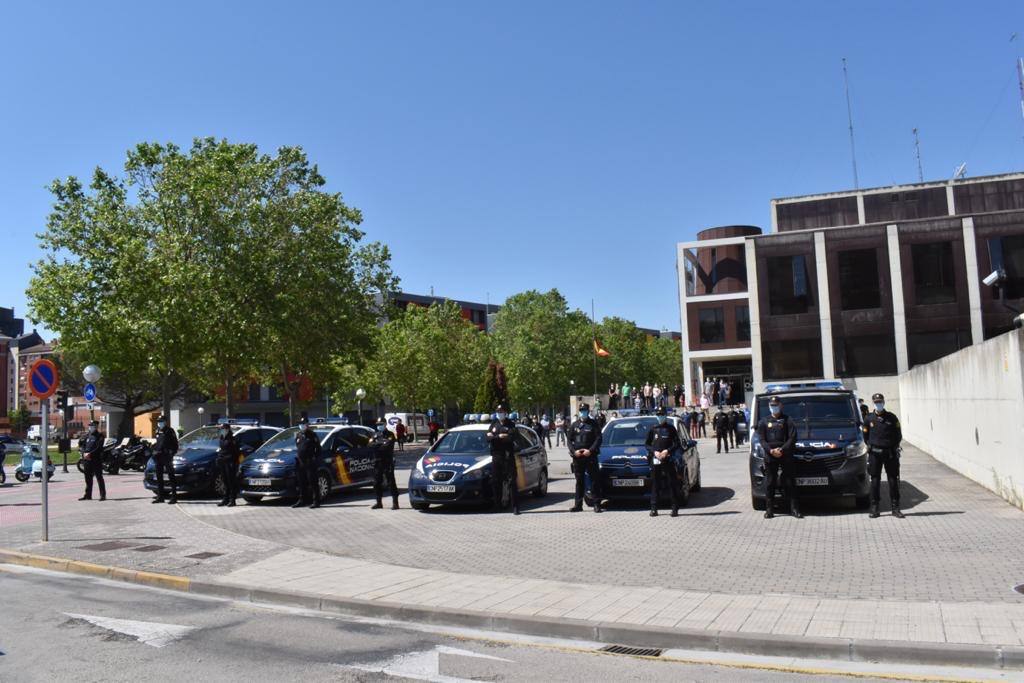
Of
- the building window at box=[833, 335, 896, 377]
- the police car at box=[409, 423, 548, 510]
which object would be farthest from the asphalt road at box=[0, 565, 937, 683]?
the building window at box=[833, 335, 896, 377]

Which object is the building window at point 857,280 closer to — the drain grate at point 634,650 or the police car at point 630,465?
the police car at point 630,465

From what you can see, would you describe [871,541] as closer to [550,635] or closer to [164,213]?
[550,635]

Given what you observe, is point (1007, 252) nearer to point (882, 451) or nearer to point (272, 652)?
point (882, 451)

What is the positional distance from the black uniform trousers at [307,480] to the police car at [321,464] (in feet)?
0.50

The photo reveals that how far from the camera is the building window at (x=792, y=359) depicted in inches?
1758

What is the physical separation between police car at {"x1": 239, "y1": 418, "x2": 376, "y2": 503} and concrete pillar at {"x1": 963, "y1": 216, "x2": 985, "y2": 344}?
34705 millimetres

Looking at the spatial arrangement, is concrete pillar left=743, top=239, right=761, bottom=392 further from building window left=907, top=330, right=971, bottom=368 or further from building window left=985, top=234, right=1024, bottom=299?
building window left=985, top=234, right=1024, bottom=299

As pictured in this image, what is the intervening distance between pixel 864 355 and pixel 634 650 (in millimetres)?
41027

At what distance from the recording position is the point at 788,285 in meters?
44.9

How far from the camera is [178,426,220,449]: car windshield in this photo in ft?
65.0

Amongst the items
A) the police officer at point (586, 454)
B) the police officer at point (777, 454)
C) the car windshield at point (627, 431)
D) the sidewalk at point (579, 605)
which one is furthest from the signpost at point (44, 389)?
the police officer at point (777, 454)

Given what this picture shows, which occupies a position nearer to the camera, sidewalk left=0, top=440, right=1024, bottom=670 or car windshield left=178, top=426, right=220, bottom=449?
sidewalk left=0, top=440, right=1024, bottom=670

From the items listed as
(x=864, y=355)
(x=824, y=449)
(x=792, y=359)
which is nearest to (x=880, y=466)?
(x=824, y=449)

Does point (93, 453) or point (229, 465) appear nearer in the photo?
point (229, 465)
